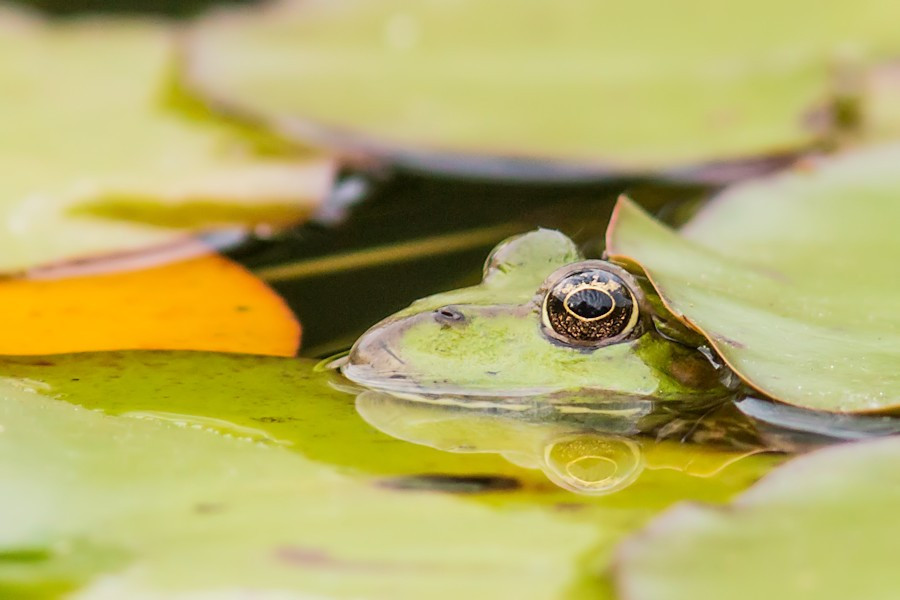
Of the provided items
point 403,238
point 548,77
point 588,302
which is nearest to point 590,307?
point 588,302

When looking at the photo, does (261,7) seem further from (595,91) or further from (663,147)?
(663,147)

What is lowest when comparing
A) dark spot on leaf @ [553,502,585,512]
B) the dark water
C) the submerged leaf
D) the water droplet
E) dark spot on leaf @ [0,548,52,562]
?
dark spot on leaf @ [0,548,52,562]

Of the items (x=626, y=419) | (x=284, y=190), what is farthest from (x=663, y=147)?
(x=626, y=419)

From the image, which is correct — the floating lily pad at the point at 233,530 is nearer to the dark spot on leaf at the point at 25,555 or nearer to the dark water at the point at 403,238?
the dark spot on leaf at the point at 25,555

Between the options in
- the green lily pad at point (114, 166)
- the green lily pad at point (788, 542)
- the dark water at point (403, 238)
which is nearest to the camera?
the green lily pad at point (788, 542)

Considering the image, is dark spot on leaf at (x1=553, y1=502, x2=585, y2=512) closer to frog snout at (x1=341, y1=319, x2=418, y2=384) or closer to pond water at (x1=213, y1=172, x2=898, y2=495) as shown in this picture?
pond water at (x1=213, y1=172, x2=898, y2=495)

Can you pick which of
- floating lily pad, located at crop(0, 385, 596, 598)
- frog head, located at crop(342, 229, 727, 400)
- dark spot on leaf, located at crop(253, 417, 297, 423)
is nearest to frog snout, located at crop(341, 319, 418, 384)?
frog head, located at crop(342, 229, 727, 400)

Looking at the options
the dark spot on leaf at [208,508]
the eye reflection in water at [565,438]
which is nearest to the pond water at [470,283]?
the eye reflection in water at [565,438]

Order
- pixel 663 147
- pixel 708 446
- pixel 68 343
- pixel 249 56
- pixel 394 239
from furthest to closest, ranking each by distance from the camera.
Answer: pixel 249 56, pixel 663 147, pixel 394 239, pixel 68 343, pixel 708 446

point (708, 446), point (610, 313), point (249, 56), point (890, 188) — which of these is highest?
point (249, 56)
